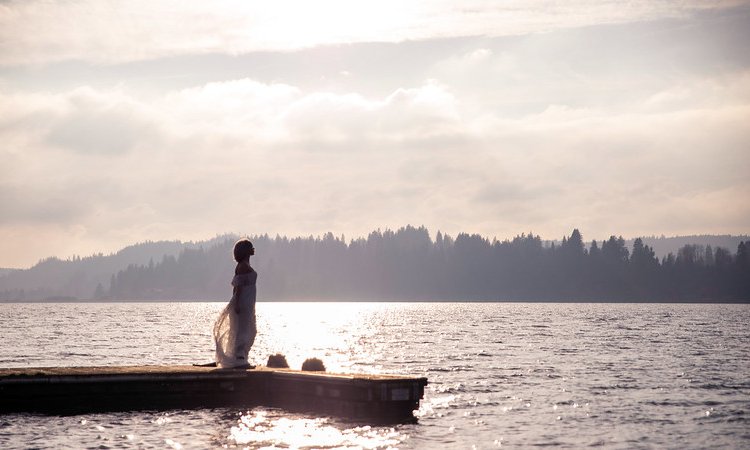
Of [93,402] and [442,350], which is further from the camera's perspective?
[442,350]

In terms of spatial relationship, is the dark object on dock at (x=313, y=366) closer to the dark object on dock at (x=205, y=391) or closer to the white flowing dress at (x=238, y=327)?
the dark object on dock at (x=205, y=391)

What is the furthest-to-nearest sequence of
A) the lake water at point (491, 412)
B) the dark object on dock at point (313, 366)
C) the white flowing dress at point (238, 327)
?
1. the dark object on dock at point (313, 366)
2. the white flowing dress at point (238, 327)
3. the lake water at point (491, 412)

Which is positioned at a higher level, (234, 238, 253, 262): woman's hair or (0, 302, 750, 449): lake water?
(234, 238, 253, 262): woman's hair

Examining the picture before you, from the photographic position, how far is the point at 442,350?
8125cm

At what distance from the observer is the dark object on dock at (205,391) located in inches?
1315

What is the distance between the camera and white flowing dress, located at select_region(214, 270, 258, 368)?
3741 cm

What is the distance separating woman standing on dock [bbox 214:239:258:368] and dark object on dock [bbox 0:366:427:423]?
859 mm

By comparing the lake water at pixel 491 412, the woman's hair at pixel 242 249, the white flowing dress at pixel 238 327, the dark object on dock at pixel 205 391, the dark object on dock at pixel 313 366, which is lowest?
the lake water at pixel 491 412

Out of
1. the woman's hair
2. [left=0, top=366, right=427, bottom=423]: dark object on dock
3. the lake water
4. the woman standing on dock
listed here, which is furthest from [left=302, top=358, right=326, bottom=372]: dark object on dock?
the woman's hair

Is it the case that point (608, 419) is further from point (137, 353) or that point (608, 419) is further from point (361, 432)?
point (137, 353)

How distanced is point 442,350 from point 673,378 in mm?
28800

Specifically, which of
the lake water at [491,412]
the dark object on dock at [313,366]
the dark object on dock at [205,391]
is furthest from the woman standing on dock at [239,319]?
the lake water at [491,412]

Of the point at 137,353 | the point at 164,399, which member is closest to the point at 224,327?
the point at 164,399

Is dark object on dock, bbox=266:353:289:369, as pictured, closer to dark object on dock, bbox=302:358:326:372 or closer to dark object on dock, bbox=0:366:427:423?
dark object on dock, bbox=302:358:326:372
